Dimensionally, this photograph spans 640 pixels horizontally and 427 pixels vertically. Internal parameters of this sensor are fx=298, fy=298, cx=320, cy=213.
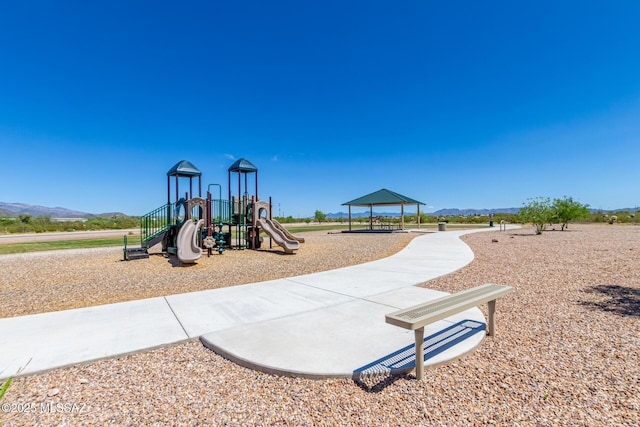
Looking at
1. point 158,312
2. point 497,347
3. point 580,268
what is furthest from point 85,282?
point 580,268

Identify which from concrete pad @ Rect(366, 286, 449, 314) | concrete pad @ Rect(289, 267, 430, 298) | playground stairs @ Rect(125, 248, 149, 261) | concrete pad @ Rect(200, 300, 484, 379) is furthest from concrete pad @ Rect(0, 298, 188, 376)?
playground stairs @ Rect(125, 248, 149, 261)

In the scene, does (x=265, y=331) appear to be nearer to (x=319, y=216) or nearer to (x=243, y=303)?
(x=243, y=303)

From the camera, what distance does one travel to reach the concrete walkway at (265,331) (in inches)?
122

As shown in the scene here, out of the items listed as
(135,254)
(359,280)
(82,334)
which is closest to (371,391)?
(82,334)

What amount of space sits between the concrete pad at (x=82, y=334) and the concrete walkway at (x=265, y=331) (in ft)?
0.04

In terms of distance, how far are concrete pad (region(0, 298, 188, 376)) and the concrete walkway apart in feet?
0.04

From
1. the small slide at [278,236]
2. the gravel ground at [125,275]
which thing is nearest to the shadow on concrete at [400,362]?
the gravel ground at [125,275]

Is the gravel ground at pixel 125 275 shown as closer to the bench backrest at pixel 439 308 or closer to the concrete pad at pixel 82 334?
the concrete pad at pixel 82 334

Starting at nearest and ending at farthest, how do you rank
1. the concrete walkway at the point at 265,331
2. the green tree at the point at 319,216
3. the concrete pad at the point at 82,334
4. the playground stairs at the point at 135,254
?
the concrete walkway at the point at 265,331 → the concrete pad at the point at 82,334 → the playground stairs at the point at 135,254 → the green tree at the point at 319,216

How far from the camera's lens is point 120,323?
4250mm

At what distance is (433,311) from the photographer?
306 centimetres

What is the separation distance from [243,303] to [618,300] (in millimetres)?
6500

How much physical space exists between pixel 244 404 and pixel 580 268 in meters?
9.29

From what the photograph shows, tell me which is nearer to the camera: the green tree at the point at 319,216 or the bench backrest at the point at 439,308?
the bench backrest at the point at 439,308
